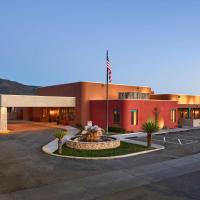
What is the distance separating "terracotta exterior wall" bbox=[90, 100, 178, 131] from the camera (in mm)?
33281

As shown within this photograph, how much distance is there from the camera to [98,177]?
1316 cm

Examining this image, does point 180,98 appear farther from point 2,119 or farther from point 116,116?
point 2,119

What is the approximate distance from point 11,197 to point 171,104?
32649mm

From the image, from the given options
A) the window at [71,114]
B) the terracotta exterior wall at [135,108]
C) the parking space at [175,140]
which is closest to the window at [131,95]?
the terracotta exterior wall at [135,108]

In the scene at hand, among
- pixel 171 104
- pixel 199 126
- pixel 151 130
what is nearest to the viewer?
pixel 151 130

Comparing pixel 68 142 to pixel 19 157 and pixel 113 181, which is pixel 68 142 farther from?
pixel 113 181

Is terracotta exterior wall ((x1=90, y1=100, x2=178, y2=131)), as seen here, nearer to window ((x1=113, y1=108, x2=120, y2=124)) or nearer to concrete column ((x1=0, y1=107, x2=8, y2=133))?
window ((x1=113, y1=108, x2=120, y2=124))

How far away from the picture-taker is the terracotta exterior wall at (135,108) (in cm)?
3328

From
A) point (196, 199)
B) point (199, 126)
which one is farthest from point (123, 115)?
point (196, 199)

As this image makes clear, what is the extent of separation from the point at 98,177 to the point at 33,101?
77.3 ft

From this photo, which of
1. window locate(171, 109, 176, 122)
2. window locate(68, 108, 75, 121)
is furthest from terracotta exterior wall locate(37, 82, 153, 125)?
window locate(171, 109, 176, 122)

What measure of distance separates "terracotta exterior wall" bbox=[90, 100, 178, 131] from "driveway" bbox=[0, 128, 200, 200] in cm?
1443

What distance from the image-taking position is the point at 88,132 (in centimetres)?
2306

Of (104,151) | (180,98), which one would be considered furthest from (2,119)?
(180,98)
